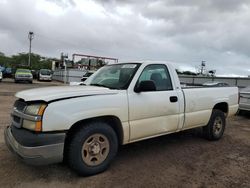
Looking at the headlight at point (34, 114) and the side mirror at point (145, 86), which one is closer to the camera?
the headlight at point (34, 114)

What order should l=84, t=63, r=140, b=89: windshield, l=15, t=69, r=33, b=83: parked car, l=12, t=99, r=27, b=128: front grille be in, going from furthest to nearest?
l=15, t=69, r=33, b=83: parked car
l=84, t=63, r=140, b=89: windshield
l=12, t=99, r=27, b=128: front grille

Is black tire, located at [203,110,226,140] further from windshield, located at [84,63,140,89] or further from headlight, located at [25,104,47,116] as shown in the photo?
headlight, located at [25,104,47,116]

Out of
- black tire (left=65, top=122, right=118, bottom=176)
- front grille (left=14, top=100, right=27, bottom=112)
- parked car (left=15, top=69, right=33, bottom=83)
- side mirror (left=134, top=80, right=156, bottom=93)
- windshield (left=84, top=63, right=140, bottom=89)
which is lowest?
black tire (left=65, top=122, right=118, bottom=176)

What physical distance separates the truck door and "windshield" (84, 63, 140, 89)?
0.18 metres

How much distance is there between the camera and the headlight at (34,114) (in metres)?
3.01

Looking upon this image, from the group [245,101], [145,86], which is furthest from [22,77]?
[145,86]

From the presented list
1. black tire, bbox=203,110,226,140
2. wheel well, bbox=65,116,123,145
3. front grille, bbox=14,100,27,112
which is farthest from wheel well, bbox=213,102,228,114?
front grille, bbox=14,100,27,112

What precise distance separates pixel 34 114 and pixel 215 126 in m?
4.26

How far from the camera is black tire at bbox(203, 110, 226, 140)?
5.59 metres

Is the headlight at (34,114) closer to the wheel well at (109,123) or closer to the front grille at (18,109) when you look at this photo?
the front grille at (18,109)

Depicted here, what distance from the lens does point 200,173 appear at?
3799 millimetres

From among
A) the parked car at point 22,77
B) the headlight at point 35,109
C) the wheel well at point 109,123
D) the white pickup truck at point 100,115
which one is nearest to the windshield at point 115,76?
the white pickup truck at point 100,115

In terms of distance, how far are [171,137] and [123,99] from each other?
8.61ft

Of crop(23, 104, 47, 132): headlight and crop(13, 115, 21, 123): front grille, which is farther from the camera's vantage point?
crop(13, 115, 21, 123): front grille
